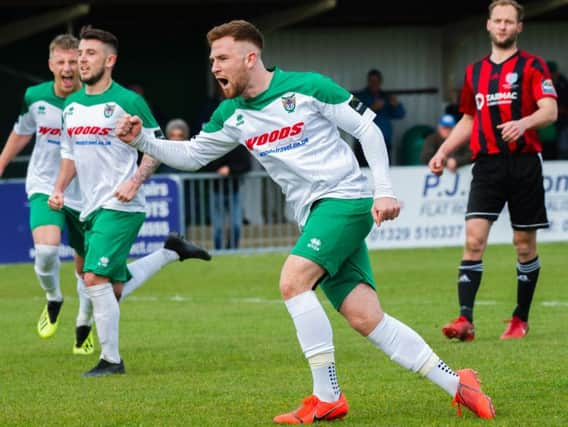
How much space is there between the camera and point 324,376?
683 centimetres

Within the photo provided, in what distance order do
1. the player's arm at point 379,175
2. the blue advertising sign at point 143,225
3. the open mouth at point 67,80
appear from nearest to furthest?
1. the player's arm at point 379,175
2. the open mouth at point 67,80
3. the blue advertising sign at point 143,225

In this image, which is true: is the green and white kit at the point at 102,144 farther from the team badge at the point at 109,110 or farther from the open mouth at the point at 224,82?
the open mouth at the point at 224,82

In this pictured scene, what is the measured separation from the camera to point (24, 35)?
22.4 metres

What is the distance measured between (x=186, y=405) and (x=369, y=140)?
5.87 feet

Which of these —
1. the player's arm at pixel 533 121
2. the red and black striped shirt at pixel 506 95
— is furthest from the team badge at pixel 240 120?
the red and black striped shirt at pixel 506 95

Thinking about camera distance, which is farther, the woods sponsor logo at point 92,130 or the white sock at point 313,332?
the woods sponsor logo at point 92,130

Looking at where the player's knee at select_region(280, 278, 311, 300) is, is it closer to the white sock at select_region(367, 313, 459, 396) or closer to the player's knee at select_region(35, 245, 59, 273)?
the white sock at select_region(367, 313, 459, 396)

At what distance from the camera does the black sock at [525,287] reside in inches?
417

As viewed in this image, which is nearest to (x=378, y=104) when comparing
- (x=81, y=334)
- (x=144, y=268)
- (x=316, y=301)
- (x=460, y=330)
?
(x=144, y=268)

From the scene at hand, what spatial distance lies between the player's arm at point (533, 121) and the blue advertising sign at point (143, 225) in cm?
931

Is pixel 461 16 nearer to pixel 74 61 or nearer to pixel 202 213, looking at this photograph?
pixel 202 213

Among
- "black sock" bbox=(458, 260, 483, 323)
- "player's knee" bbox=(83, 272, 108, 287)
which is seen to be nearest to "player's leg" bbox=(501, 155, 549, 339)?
"black sock" bbox=(458, 260, 483, 323)

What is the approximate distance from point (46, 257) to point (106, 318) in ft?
6.74

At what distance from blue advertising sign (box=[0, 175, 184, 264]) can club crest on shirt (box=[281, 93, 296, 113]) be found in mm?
11836
